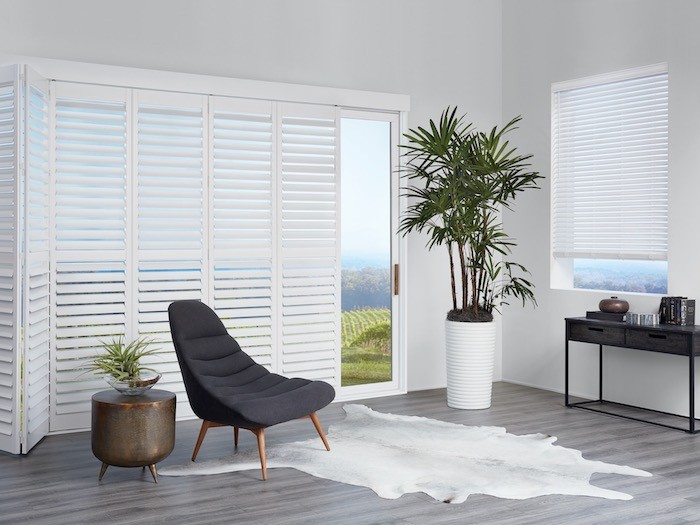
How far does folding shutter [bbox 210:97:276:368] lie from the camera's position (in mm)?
5988

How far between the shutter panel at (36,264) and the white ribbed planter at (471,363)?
2938 mm

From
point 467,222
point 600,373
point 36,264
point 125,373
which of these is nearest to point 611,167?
point 467,222

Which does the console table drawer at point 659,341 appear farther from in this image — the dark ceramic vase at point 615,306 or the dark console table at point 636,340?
the dark ceramic vase at point 615,306

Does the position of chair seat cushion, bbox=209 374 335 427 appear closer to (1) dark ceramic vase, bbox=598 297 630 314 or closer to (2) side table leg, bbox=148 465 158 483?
(2) side table leg, bbox=148 465 158 483

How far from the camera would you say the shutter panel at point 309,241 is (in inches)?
247

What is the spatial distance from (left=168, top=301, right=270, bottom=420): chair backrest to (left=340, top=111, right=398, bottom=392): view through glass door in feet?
5.24

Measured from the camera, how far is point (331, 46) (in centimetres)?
657

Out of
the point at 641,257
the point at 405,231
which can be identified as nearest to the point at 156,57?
the point at 405,231

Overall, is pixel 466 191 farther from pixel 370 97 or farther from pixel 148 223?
pixel 148 223

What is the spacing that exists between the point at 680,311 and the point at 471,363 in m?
1.54

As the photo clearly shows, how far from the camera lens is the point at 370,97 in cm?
663

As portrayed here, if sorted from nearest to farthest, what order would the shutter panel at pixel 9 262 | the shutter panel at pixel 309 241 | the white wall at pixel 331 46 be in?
1. the shutter panel at pixel 9 262
2. the white wall at pixel 331 46
3. the shutter panel at pixel 309 241

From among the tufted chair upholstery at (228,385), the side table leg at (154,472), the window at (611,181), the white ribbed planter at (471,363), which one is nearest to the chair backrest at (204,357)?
the tufted chair upholstery at (228,385)

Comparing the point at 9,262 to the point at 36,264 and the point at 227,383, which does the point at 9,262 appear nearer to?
the point at 36,264
